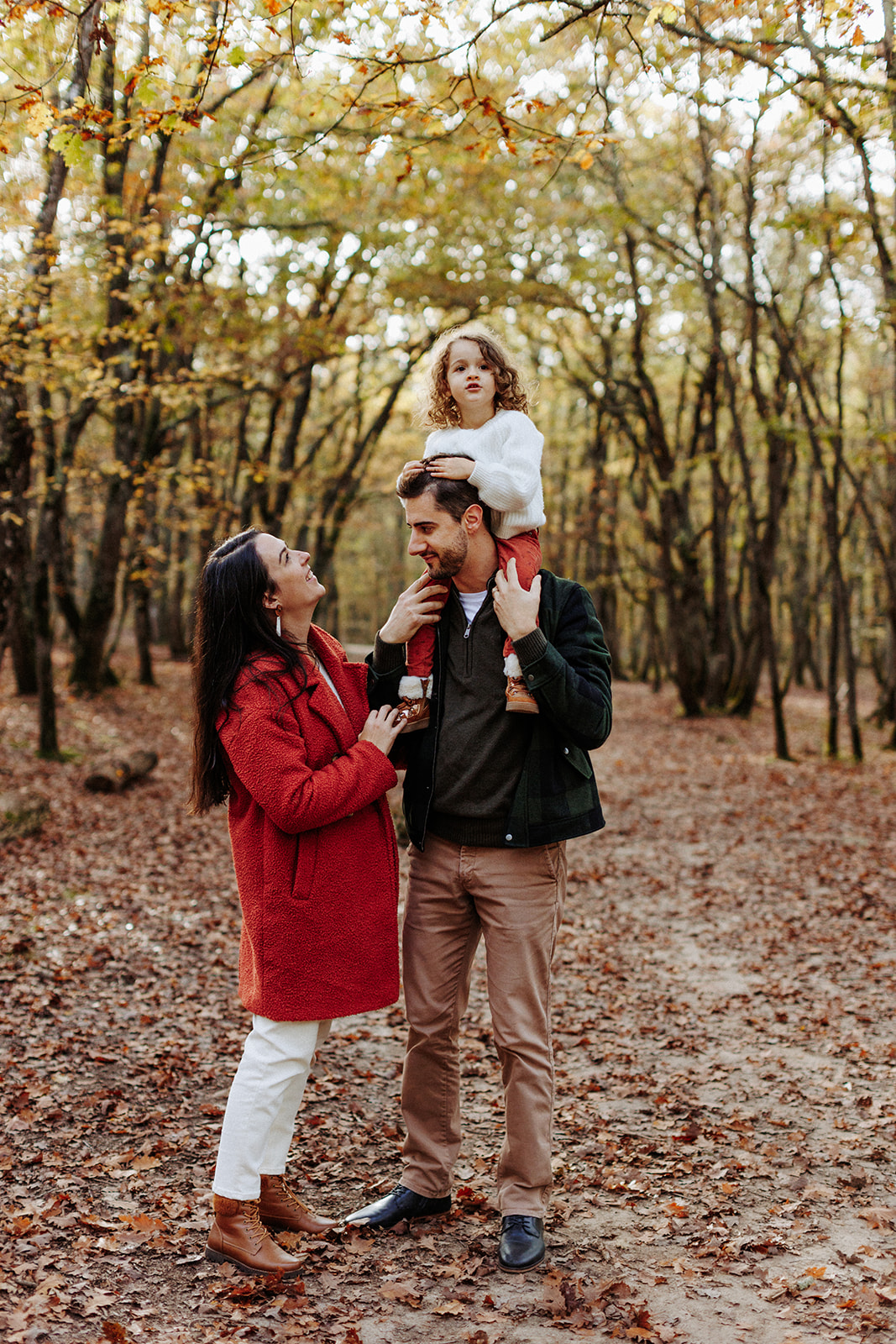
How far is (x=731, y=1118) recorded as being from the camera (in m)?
4.19

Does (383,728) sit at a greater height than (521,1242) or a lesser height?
greater

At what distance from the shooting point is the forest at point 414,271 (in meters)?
4.83

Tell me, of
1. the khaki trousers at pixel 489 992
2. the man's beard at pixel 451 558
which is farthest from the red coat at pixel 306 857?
the man's beard at pixel 451 558

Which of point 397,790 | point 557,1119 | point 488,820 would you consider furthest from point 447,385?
point 397,790

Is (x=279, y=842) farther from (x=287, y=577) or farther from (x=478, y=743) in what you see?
(x=287, y=577)

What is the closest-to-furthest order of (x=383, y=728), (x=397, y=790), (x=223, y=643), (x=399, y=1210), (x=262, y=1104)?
(x=262, y=1104)
(x=223, y=643)
(x=383, y=728)
(x=399, y=1210)
(x=397, y=790)

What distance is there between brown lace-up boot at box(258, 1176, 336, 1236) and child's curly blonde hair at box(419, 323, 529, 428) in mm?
2572

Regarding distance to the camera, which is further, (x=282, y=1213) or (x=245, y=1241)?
(x=282, y=1213)

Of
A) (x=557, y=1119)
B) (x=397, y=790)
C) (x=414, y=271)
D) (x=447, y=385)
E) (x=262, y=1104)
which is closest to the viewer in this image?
(x=262, y=1104)

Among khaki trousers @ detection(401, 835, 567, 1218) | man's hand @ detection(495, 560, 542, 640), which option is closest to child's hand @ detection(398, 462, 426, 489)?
man's hand @ detection(495, 560, 542, 640)

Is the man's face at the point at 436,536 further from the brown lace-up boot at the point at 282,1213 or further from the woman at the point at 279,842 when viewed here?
the brown lace-up boot at the point at 282,1213

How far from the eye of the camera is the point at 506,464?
312cm

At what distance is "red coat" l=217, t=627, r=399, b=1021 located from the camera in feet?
9.32

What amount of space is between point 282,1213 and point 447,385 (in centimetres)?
277
